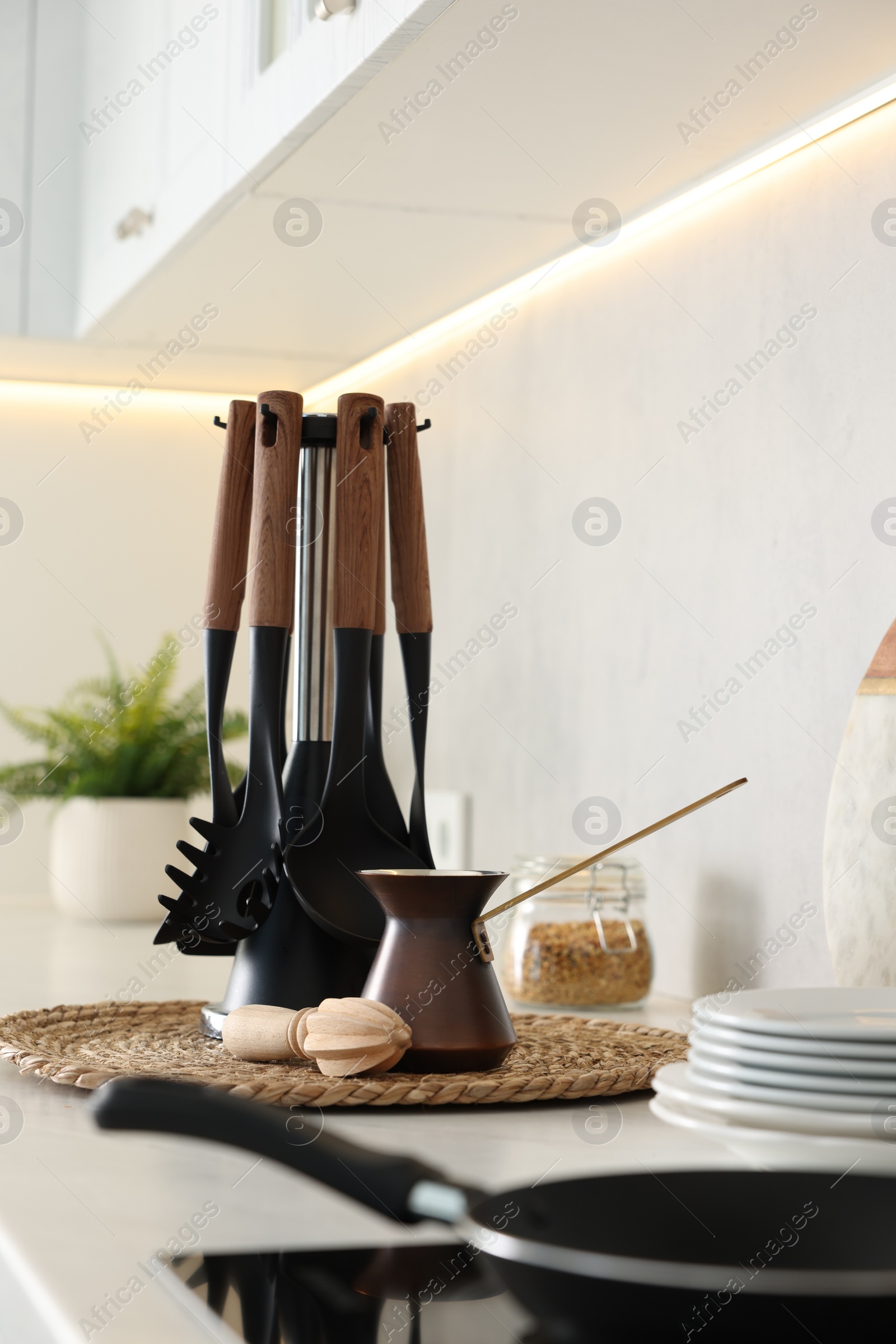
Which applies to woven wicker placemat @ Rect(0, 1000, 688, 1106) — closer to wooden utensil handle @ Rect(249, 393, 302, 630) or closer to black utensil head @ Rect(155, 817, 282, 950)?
black utensil head @ Rect(155, 817, 282, 950)

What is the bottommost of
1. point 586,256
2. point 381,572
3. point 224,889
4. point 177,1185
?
point 177,1185

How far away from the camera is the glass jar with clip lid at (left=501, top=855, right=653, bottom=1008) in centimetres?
116

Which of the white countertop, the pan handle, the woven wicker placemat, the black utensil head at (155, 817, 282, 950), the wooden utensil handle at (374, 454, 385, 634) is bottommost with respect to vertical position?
the white countertop

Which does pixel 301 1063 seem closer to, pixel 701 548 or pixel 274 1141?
pixel 274 1141

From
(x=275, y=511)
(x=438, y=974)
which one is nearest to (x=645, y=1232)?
(x=438, y=974)

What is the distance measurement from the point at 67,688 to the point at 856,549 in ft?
4.93

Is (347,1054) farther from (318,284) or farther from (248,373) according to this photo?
(248,373)

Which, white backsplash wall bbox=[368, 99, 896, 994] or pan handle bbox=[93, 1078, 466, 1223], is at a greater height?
white backsplash wall bbox=[368, 99, 896, 994]

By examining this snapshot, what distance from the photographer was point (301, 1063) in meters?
0.81

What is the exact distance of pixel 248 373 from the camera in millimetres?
2156

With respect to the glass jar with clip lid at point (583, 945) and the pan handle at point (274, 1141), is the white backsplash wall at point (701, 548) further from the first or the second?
the pan handle at point (274, 1141)

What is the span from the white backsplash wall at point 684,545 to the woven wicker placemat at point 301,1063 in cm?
24

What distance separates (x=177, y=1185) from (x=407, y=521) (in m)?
0.48

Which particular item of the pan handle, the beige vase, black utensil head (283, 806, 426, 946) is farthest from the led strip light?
the pan handle
